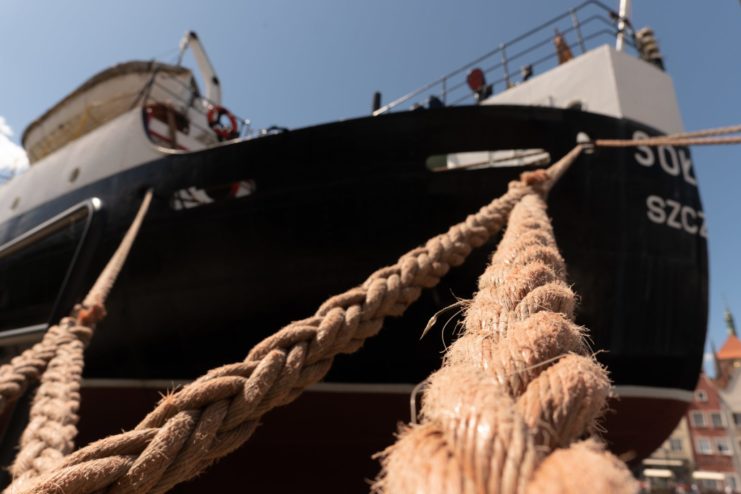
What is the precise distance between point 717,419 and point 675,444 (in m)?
3.41

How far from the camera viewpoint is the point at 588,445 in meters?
0.49

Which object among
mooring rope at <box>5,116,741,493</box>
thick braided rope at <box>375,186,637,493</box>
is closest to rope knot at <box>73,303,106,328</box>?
mooring rope at <box>5,116,741,493</box>

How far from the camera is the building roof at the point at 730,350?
4221cm

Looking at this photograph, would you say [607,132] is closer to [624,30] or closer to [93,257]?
[624,30]

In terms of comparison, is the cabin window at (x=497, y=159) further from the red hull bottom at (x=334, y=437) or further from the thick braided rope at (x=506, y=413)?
the thick braided rope at (x=506, y=413)

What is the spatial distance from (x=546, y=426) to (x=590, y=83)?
206 inches

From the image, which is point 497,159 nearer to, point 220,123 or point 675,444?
point 220,123

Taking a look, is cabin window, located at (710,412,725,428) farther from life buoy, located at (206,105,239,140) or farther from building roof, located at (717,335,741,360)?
life buoy, located at (206,105,239,140)

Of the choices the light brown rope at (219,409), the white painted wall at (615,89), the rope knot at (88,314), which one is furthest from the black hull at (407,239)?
the light brown rope at (219,409)

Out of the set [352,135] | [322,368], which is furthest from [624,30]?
[322,368]

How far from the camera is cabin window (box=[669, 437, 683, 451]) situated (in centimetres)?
3388

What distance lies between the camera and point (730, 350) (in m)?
42.9

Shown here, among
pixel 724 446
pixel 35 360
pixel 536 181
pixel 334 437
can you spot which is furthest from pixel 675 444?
pixel 35 360

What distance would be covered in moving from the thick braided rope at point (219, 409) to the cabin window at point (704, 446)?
4215 cm
